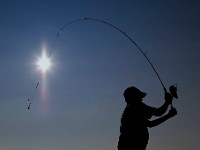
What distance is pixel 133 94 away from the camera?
8.95 m

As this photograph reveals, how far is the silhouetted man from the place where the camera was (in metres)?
8.48

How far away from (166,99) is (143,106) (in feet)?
2.44

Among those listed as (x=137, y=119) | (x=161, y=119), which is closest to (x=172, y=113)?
(x=161, y=119)

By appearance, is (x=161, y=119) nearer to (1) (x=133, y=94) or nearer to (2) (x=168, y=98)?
(2) (x=168, y=98)

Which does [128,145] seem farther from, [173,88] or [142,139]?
[173,88]

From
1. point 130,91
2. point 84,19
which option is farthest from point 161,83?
point 84,19

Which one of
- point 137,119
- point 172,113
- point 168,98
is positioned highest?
point 168,98

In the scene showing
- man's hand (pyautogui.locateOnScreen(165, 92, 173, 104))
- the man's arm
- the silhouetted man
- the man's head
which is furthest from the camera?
man's hand (pyautogui.locateOnScreen(165, 92, 173, 104))

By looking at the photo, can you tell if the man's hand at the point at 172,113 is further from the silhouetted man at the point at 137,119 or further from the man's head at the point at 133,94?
the man's head at the point at 133,94

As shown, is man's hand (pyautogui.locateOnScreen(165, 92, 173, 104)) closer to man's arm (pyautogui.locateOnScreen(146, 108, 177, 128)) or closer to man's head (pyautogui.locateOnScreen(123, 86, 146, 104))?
man's arm (pyautogui.locateOnScreen(146, 108, 177, 128))

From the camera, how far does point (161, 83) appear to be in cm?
1041

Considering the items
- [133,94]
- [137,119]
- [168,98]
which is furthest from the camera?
[168,98]

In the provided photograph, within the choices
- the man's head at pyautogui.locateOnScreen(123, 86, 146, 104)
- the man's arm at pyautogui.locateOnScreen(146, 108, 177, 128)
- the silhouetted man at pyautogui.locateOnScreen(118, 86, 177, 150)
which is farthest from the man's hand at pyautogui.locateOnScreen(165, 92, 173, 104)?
the man's head at pyautogui.locateOnScreen(123, 86, 146, 104)

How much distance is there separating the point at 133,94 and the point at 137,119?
2.16 feet
